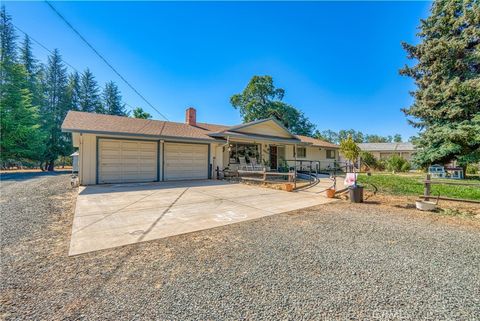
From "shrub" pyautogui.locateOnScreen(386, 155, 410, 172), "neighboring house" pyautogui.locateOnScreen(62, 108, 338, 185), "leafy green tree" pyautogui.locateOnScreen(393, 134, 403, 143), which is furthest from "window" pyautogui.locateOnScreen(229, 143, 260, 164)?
"leafy green tree" pyautogui.locateOnScreen(393, 134, 403, 143)

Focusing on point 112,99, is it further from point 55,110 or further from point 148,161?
point 148,161

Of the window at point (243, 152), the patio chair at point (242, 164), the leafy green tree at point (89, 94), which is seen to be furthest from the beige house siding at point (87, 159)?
the leafy green tree at point (89, 94)

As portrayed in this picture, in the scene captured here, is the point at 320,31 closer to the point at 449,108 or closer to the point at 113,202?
the point at 449,108

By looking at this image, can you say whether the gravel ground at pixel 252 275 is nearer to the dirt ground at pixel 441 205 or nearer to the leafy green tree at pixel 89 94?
the dirt ground at pixel 441 205

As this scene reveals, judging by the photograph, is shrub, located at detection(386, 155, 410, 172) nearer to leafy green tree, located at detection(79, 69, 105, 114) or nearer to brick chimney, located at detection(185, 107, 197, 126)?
brick chimney, located at detection(185, 107, 197, 126)

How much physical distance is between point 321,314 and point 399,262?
1.87 meters

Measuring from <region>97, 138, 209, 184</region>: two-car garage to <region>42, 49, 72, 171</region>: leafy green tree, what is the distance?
23.9 meters

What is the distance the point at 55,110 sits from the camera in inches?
1192

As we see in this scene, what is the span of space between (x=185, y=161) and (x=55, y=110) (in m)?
30.1

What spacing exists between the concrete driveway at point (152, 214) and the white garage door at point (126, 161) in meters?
3.23

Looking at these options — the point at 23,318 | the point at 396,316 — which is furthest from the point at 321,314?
the point at 23,318

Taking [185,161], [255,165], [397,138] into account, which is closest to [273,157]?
[255,165]

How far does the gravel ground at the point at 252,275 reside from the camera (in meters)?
2.02

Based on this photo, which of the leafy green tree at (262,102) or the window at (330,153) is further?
the leafy green tree at (262,102)
